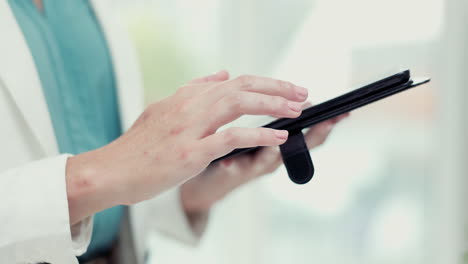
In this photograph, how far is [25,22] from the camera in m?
0.77

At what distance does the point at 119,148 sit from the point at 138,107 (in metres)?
0.41

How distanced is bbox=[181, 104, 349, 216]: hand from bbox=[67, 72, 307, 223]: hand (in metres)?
0.19

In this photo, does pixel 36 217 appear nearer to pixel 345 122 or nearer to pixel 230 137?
pixel 230 137

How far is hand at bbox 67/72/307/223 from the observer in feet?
1.78

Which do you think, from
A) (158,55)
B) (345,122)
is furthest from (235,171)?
(158,55)

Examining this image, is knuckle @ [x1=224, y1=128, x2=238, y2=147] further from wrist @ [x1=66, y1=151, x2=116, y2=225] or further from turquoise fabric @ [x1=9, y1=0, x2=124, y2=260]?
turquoise fabric @ [x1=9, y1=0, x2=124, y2=260]

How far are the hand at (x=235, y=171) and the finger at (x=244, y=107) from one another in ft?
0.61

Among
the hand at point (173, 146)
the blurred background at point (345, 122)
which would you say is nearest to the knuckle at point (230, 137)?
the hand at point (173, 146)

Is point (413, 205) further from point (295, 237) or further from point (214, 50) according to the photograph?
point (214, 50)

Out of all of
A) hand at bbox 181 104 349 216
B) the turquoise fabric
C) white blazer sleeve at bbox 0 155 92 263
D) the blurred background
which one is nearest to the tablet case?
hand at bbox 181 104 349 216

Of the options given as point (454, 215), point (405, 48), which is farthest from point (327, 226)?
point (405, 48)

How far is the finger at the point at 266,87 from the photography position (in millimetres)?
575

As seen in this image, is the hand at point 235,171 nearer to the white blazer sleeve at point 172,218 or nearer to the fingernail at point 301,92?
the white blazer sleeve at point 172,218

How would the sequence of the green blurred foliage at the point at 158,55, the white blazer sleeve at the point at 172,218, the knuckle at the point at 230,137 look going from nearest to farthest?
the knuckle at the point at 230,137 < the white blazer sleeve at the point at 172,218 < the green blurred foliage at the point at 158,55
